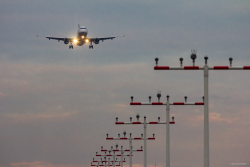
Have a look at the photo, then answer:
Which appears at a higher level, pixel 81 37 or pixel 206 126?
pixel 81 37

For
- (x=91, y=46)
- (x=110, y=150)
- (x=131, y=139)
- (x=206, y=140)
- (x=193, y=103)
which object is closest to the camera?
(x=206, y=140)

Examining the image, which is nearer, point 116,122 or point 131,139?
point 116,122

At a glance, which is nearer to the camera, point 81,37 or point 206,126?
point 206,126

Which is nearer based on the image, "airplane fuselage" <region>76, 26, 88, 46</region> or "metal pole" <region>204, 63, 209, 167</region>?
"metal pole" <region>204, 63, 209, 167</region>

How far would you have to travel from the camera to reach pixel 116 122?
75.0m

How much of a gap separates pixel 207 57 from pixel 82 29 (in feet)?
205

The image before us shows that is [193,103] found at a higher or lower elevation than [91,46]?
lower

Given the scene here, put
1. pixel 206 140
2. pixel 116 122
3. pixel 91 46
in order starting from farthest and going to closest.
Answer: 1. pixel 91 46
2. pixel 116 122
3. pixel 206 140

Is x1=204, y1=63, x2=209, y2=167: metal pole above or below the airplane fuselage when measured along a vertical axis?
below

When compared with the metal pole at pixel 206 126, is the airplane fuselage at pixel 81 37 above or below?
above

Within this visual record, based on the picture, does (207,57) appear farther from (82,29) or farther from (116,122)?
(82,29)

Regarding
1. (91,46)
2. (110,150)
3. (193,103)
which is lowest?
(110,150)

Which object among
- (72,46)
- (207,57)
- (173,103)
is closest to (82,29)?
→ (72,46)

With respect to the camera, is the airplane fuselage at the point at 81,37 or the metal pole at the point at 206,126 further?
the airplane fuselage at the point at 81,37
